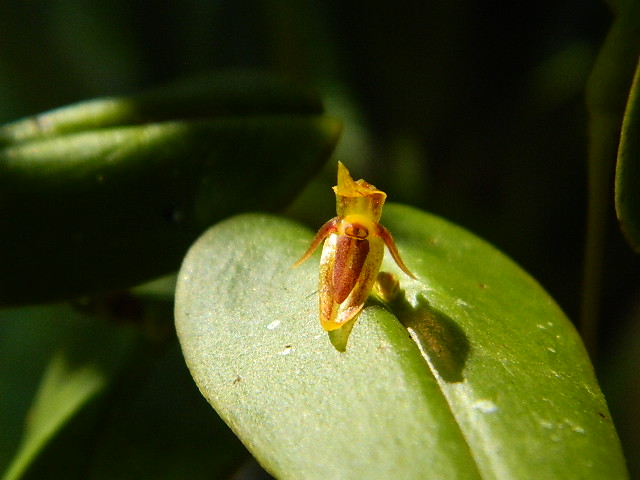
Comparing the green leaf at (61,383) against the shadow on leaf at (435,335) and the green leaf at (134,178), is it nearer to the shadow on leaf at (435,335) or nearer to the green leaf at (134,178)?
the green leaf at (134,178)

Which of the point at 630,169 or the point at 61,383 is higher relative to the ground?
the point at 630,169

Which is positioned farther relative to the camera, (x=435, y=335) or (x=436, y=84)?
(x=436, y=84)

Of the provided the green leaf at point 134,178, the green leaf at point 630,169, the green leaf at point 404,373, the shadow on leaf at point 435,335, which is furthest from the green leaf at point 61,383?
the green leaf at point 630,169

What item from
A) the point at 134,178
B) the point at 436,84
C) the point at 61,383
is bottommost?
the point at 61,383

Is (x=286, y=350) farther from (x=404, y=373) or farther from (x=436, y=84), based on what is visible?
(x=436, y=84)

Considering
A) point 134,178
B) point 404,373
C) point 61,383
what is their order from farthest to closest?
point 61,383, point 134,178, point 404,373

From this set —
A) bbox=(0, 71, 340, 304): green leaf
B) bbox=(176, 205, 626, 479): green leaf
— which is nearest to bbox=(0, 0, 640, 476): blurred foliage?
bbox=(0, 71, 340, 304): green leaf

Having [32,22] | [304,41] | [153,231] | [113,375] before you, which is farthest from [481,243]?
[32,22]

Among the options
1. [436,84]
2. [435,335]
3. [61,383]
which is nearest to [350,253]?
[435,335]
